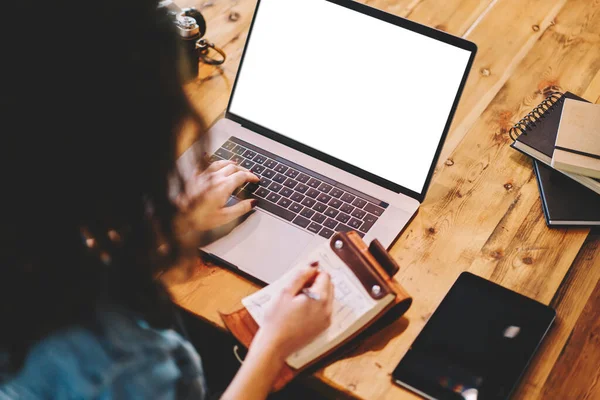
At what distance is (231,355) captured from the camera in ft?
4.07

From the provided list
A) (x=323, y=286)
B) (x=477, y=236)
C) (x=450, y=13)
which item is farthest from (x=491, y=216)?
(x=450, y=13)

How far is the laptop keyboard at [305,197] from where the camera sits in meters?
1.08

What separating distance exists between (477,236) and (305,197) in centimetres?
32

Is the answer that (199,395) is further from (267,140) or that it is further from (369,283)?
(267,140)

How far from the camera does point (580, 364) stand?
100cm

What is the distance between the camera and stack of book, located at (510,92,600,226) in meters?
1.13

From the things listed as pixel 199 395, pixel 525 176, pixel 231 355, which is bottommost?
pixel 231 355

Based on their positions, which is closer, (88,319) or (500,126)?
(88,319)

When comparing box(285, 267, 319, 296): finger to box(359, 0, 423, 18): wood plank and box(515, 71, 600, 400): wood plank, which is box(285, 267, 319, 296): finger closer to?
box(515, 71, 600, 400): wood plank

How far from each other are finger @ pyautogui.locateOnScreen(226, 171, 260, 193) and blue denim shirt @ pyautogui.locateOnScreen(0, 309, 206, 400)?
38 cm

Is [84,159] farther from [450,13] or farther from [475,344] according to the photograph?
[450,13]

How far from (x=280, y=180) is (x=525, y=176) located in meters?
0.48

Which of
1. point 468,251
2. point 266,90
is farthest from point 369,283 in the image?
point 266,90

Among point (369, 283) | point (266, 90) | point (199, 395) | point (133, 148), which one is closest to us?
point (133, 148)
